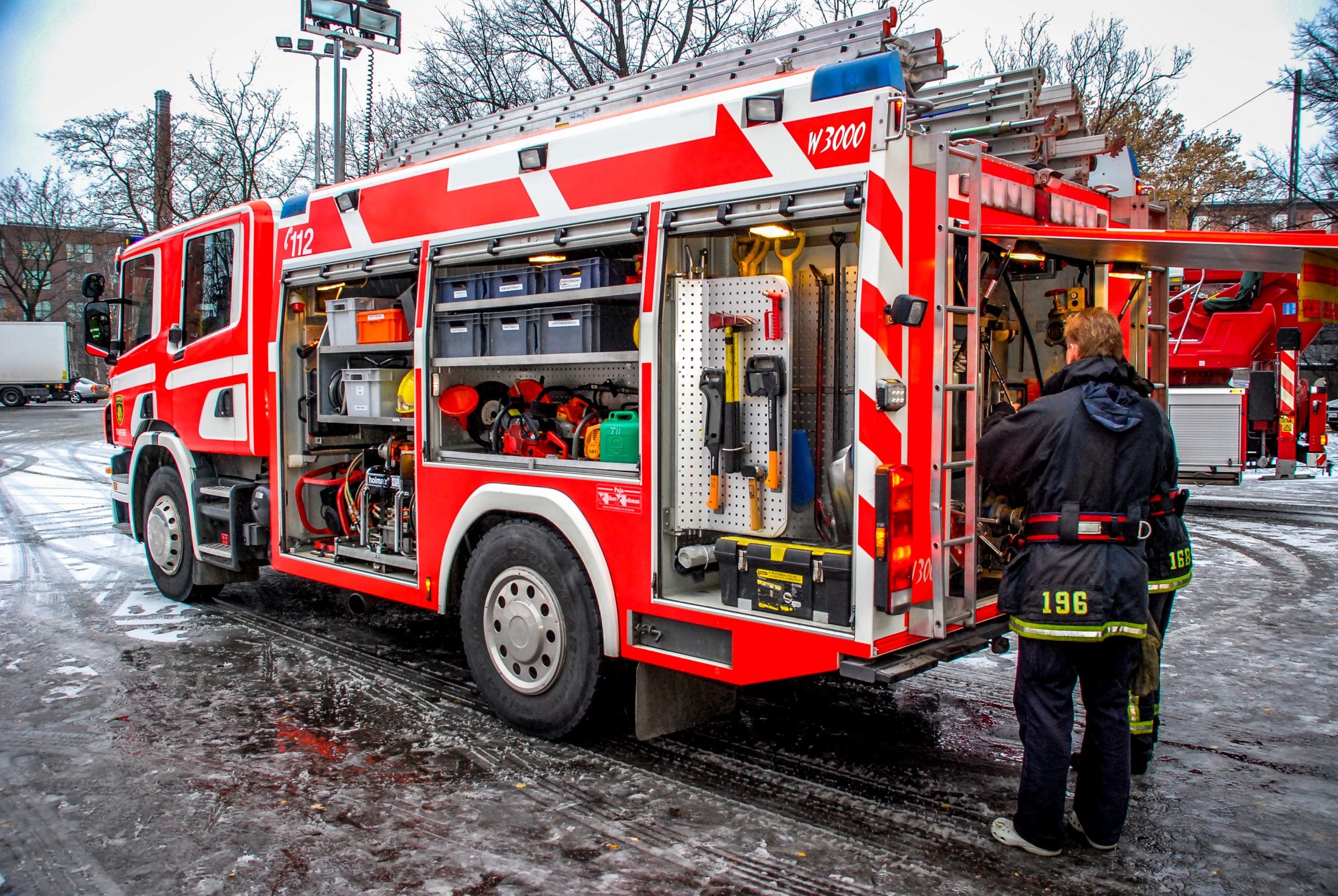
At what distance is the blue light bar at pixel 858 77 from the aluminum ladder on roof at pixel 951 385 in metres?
0.28

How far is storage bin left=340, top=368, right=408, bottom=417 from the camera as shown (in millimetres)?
6109

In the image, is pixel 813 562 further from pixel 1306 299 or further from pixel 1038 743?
pixel 1306 299

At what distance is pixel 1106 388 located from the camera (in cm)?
355

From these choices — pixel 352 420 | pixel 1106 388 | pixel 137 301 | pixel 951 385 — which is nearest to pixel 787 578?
pixel 951 385

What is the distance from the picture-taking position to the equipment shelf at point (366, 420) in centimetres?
590

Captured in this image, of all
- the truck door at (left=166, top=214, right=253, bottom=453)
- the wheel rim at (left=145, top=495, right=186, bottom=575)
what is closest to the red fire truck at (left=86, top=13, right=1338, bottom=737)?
the truck door at (left=166, top=214, right=253, bottom=453)

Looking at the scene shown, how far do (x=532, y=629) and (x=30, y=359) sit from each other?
4509cm

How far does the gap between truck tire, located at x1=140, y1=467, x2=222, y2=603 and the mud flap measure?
4575 mm

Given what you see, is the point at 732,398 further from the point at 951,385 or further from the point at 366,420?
the point at 366,420

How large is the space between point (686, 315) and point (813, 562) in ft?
3.94

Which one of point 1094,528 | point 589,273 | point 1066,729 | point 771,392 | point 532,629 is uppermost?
point 589,273

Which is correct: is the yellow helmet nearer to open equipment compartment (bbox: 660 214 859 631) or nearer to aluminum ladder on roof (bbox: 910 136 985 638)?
open equipment compartment (bbox: 660 214 859 631)

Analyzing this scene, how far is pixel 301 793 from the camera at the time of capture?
4227mm

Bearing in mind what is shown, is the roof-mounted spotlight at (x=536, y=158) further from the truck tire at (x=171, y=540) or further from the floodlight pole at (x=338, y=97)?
the floodlight pole at (x=338, y=97)
